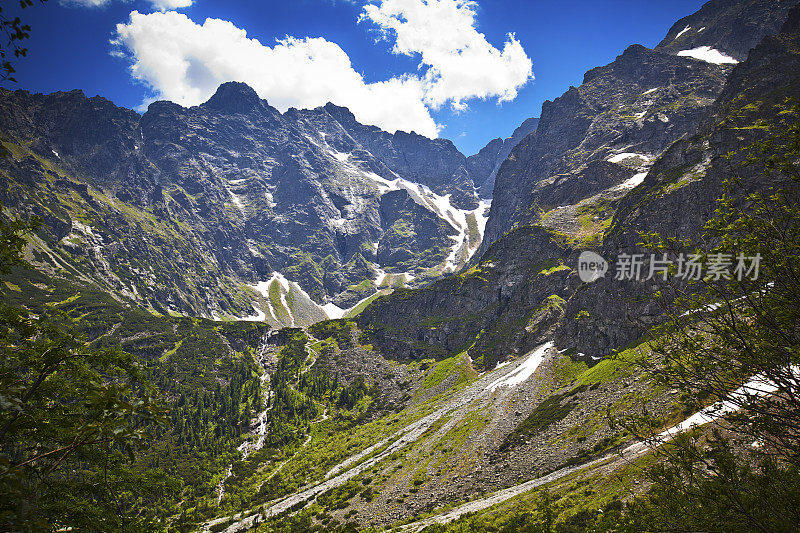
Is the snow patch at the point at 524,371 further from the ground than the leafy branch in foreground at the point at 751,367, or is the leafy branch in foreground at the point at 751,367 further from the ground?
the leafy branch in foreground at the point at 751,367

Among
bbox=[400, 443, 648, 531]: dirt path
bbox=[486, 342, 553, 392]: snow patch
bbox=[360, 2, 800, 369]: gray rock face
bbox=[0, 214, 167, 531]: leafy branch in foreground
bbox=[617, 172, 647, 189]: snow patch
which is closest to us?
bbox=[0, 214, 167, 531]: leafy branch in foreground

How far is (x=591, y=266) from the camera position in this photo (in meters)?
120

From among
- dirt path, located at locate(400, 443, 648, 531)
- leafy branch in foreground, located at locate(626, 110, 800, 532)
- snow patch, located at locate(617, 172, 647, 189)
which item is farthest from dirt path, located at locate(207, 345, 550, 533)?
snow patch, located at locate(617, 172, 647, 189)

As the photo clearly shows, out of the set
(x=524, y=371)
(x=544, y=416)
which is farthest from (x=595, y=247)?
(x=544, y=416)

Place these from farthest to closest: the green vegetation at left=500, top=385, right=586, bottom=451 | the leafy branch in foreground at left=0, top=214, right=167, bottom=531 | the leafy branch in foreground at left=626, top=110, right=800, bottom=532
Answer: the green vegetation at left=500, top=385, right=586, bottom=451 < the leafy branch in foreground at left=626, top=110, right=800, bottom=532 < the leafy branch in foreground at left=0, top=214, right=167, bottom=531

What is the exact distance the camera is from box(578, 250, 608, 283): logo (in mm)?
111188

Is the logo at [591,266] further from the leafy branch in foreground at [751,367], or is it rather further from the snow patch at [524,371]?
the leafy branch in foreground at [751,367]

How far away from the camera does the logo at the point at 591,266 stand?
111m

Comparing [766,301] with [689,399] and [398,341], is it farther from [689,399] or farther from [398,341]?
[398,341]

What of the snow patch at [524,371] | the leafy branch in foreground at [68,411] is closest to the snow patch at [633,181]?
the snow patch at [524,371]

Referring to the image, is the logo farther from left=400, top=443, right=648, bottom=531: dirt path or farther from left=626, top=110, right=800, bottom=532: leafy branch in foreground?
left=626, top=110, right=800, bottom=532: leafy branch in foreground

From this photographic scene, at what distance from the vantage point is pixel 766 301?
8055 millimetres

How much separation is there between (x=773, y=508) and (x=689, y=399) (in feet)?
7.72

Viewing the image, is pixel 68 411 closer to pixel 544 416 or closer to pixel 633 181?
pixel 544 416
